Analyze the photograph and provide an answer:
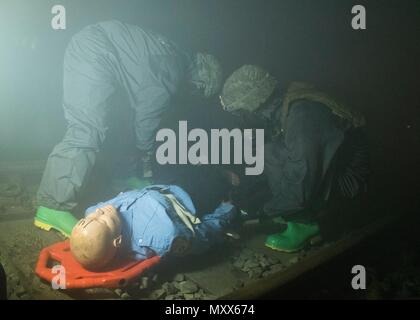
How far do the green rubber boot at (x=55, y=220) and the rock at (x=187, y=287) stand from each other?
110cm

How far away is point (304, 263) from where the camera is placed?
2836mm

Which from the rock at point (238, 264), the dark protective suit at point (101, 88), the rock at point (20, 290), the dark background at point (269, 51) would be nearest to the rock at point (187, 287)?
the rock at point (238, 264)

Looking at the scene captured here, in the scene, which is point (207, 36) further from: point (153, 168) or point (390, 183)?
point (390, 183)

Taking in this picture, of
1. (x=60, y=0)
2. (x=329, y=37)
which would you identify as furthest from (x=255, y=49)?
(x=60, y=0)

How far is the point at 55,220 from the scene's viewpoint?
3.23 meters

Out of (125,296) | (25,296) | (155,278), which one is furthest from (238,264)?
(25,296)

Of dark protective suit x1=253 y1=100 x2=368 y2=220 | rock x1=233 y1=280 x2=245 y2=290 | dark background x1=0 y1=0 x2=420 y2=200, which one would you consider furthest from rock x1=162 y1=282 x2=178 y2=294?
dark background x1=0 y1=0 x2=420 y2=200

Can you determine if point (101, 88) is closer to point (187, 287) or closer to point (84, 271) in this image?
point (84, 271)

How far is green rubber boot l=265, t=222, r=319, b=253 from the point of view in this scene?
3438mm

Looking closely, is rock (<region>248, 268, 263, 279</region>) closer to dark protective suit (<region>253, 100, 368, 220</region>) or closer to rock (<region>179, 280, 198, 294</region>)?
rock (<region>179, 280, 198, 294</region>)

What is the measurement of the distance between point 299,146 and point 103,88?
184 cm

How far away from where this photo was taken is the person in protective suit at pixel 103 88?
3.19 metres

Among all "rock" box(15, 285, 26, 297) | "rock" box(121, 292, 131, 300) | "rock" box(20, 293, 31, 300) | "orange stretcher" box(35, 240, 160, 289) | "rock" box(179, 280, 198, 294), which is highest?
"orange stretcher" box(35, 240, 160, 289)

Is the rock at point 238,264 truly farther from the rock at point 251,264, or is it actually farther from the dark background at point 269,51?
the dark background at point 269,51
